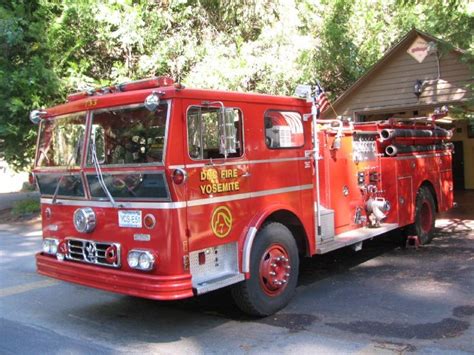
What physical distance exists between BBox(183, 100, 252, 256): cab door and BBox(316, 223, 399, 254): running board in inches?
57.5

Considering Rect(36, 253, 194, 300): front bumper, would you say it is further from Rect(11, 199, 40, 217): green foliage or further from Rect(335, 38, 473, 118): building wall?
Rect(11, 199, 40, 217): green foliage

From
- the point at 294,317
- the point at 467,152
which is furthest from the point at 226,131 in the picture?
the point at 467,152

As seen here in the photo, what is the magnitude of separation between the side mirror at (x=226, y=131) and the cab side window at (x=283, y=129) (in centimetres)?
67

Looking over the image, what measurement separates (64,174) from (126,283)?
1509 mm

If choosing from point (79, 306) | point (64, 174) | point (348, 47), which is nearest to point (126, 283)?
point (64, 174)

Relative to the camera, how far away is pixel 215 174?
5176 mm

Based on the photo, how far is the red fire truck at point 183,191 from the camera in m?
4.83

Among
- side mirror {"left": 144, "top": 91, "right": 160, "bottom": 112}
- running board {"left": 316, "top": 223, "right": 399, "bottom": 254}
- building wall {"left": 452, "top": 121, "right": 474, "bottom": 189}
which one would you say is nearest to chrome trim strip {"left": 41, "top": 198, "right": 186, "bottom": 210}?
side mirror {"left": 144, "top": 91, "right": 160, "bottom": 112}

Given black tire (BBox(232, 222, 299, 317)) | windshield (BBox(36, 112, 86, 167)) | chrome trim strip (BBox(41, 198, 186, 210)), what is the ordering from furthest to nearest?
windshield (BBox(36, 112, 86, 167))
black tire (BBox(232, 222, 299, 317))
chrome trim strip (BBox(41, 198, 186, 210))

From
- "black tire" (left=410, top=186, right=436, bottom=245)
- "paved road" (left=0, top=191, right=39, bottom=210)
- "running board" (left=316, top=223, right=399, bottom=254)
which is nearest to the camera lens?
"running board" (left=316, top=223, right=399, bottom=254)

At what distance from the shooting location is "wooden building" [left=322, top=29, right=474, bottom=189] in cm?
1179

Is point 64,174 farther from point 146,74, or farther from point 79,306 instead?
point 146,74

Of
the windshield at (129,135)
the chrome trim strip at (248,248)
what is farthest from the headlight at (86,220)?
the chrome trim strip at (248,248)

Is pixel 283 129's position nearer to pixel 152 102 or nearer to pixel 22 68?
pixel 152 102
